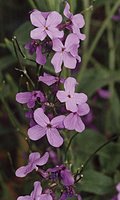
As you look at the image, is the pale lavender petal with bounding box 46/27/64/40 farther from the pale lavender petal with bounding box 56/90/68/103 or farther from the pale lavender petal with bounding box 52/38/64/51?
the pale lavender petal with bounding box 56/90/68/103

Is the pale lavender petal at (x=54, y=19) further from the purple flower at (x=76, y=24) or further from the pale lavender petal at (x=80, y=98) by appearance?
the pale lavender petal at (x=80, y=98)

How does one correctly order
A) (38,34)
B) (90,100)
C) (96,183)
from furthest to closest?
(90,100)
(96,183)
(38,34)

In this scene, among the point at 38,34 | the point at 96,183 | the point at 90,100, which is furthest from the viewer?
the point at 90,100

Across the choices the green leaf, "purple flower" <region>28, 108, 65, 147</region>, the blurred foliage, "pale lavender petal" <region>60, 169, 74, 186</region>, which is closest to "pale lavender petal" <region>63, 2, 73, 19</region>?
the blurred foliage

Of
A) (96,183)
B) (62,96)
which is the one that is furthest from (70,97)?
(96,183)

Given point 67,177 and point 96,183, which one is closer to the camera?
point 67,177

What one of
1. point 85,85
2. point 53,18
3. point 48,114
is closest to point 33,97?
point 48,114

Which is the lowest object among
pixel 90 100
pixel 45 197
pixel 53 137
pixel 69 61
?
pixel 90 100

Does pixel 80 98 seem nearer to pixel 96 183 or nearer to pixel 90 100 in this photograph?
pixel 96 183
